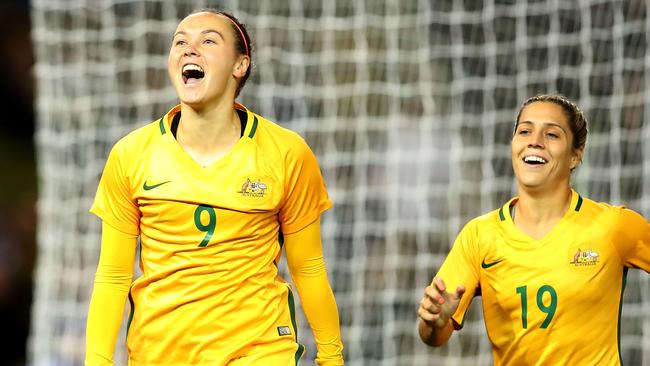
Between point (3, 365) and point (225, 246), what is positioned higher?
point (225, 246)

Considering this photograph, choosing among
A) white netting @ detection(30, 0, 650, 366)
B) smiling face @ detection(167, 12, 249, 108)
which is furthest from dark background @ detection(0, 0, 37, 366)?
smiling face @ detection(167, 12, 249, 108)

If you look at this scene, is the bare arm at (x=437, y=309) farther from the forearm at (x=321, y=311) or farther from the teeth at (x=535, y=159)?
the teeth at (x=535, y=159)

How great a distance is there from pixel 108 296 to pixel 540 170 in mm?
1275

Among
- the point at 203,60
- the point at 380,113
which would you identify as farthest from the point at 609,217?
the point at 380,113

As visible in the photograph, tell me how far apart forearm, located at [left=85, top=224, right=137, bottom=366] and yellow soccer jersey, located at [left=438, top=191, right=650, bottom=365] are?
0.92 meters

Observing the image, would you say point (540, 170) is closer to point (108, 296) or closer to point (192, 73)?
point (192, 73)

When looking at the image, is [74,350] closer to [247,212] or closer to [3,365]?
[3,365]

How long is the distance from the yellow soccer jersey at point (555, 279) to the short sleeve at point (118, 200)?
2.98 ft

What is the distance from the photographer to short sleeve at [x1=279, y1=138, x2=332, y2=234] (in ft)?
9.67

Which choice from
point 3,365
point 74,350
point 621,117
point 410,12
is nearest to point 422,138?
point 410,12

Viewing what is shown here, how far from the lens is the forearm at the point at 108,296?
2908 mm

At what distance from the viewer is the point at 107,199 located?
9.60ft

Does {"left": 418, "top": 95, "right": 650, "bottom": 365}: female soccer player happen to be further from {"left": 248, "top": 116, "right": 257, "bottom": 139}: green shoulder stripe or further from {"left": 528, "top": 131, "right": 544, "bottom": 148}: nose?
{"left": 248, "top": 116, "right": 257, "bottom": 139}: green shoulder stripe

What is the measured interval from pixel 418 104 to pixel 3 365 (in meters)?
3.21
